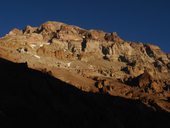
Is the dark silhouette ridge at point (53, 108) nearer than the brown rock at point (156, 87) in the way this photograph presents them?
Yes

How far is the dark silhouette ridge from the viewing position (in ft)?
241

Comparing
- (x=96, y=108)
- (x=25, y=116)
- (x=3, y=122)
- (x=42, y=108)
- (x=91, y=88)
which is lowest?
(x=3, y=122)

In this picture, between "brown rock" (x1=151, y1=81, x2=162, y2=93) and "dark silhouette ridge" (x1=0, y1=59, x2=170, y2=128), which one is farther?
"brown rock" (x1=151, y1=81, x2=162, y2=93)

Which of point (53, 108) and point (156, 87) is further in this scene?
point (156, 87)

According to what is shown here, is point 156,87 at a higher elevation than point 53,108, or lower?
higher

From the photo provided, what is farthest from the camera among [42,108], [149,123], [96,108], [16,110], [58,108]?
[149,123]

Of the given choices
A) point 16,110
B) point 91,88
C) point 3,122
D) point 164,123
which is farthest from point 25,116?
point 91,88

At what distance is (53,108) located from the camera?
87875 millimetres

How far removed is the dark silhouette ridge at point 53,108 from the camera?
73.6 m

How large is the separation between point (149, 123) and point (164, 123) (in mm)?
6604

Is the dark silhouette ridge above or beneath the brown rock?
beneath

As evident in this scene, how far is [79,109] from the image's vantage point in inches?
3666

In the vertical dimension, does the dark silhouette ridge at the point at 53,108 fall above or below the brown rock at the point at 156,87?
below

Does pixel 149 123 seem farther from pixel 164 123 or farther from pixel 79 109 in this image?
pixel 79 109
